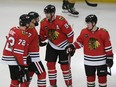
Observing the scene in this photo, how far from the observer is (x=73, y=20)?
6785 millimetres

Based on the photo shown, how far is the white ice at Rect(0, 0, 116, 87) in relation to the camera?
4391mm

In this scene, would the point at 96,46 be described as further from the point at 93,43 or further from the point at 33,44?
the point at 33,44

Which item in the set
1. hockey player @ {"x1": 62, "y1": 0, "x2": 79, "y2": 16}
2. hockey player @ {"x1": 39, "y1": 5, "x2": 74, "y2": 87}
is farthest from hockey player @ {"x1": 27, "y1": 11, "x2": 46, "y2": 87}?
hockey player @ {"x1": 62, "y1": 0, "x2": 79, "y2": 16}

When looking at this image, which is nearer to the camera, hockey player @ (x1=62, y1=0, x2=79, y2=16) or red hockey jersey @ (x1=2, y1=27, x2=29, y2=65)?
red hockey jersey @ (x1=2, y1=27, x2=29, y2=65)

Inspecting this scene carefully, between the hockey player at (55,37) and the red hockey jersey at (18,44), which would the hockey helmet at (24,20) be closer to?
the red hockey jersey at (18,44)

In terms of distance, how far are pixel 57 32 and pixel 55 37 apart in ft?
0.24

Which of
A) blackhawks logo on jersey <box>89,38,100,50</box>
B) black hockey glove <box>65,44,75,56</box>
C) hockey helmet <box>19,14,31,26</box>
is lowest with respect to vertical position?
black hockey glove <box>65,44,75,56</box>

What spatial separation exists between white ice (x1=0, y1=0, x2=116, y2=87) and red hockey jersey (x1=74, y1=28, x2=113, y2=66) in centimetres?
75

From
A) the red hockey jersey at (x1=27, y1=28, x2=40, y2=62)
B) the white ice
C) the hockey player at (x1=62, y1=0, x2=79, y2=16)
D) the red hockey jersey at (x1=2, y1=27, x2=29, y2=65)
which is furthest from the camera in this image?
the hockey player at (x1=62, y1=0, x2=79, y2=16)

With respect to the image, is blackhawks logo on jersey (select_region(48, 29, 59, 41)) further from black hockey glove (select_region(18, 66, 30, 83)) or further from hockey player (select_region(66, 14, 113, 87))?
black hockey glove (select_region(18, 66, 30, 83))

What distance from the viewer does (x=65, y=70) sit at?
3.94m

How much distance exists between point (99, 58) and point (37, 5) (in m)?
4.53

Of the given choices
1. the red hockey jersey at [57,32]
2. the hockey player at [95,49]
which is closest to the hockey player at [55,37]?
the red hockey jersey at [57,32]

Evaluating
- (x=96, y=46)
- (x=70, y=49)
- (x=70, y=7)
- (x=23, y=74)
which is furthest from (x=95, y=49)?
(x=70, y=7)
